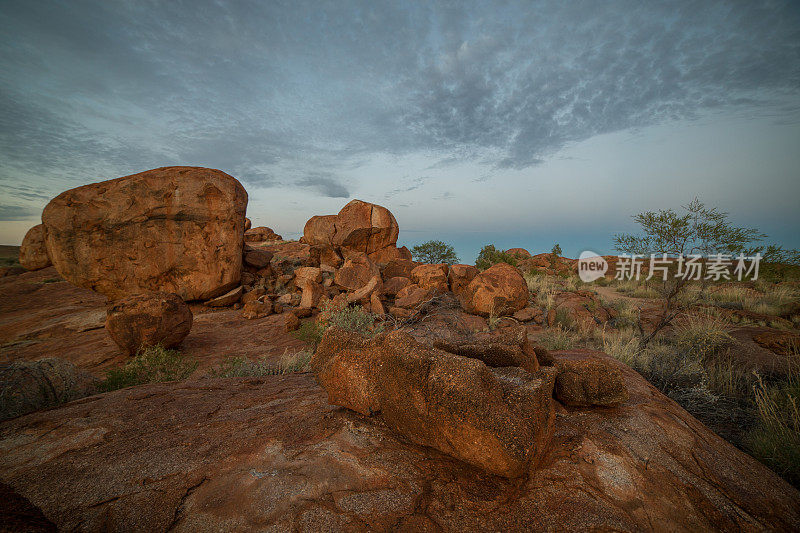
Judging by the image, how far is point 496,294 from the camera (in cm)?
841

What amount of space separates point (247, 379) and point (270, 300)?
902cm

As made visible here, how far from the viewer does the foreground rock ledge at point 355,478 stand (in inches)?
52.4

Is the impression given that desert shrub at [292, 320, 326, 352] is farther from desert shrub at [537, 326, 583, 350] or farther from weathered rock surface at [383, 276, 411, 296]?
desert shrub at [537, 326, 583, 350]

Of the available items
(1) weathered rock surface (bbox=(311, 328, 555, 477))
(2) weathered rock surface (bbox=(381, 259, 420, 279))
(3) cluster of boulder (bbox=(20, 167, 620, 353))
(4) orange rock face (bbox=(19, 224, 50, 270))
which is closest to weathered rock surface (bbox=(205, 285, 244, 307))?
(3) cluster of boulder (bbox=(20, 167, 620, 353))

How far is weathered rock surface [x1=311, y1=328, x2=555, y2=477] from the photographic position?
1.53m

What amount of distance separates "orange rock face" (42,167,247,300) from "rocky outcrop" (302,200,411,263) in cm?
494

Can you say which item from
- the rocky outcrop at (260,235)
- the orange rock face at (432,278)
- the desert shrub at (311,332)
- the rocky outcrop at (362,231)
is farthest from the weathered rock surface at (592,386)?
the rocky outcrop at (260,235)

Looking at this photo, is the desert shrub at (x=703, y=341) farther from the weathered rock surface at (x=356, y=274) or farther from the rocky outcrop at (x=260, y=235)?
the rocky outcrop at (x=260, y=235)

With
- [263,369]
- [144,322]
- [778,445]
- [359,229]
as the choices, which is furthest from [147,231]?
[778,445]

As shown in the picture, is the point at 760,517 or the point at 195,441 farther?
the point at 195,441

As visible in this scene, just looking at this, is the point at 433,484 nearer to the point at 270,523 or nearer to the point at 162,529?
the point at 270,523

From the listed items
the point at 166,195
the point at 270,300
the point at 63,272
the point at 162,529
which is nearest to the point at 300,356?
the point at 162,529

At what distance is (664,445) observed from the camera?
1943 mm

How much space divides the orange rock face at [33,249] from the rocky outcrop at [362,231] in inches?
639
